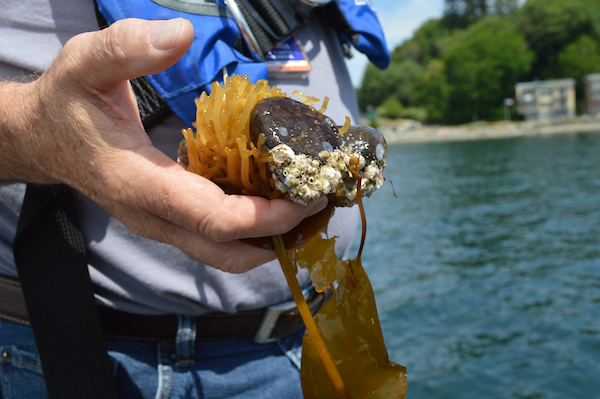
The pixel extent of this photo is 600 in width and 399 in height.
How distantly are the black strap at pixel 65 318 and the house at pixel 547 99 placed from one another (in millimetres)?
91911

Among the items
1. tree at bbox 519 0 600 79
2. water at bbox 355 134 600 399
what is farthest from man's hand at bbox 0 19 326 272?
tree at bbox 519 0 600 79

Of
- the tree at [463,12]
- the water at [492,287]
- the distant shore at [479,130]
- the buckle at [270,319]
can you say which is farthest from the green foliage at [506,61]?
the buckle at [270,319]

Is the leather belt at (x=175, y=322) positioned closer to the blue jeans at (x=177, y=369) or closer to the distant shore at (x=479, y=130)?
the blue jeans at (x=177, y=369)

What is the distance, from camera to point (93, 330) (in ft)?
5.70

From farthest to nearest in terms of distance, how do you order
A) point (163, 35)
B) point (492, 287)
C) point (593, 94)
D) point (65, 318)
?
point (593, 94)
point (492, 287)
point (65, 318)
point (163, 35)

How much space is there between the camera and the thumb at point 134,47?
119cm

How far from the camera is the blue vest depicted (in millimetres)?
1573

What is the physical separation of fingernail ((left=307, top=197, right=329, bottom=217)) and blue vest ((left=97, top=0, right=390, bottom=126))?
531 mm

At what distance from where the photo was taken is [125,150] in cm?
139

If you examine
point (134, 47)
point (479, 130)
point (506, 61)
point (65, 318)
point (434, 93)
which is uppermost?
point (506, 61)

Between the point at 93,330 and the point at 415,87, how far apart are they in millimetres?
109061

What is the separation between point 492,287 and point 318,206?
596 inches

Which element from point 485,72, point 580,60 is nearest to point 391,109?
point 485,72

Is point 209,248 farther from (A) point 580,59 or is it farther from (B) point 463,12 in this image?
(B) point 463,12
